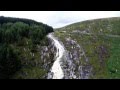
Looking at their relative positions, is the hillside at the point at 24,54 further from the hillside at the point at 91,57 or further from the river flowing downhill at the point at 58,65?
the hillside at the point at 91,57


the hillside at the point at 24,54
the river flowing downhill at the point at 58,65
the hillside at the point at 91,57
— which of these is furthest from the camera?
the hillside at the point at 91,57

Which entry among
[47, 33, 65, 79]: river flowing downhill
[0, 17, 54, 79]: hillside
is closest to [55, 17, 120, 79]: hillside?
[47, 33, 65, 79]: river flowing downhill

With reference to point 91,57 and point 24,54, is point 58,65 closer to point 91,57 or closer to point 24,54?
point 91,57

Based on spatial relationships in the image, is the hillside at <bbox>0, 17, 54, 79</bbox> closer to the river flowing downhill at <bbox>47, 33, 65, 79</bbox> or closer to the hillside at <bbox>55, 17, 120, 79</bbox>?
the river flowing downhill at <bbox>47, 33, 65, 79</bbox>

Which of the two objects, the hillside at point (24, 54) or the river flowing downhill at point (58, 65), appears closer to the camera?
the river flowing downhill at point (58, 65)

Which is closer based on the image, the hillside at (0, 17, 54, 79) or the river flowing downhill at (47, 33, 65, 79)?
the river flowing downhill at (47, 33, 65, 79)

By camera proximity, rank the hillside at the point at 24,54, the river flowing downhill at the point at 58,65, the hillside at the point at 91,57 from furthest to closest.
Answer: the hillside at the point at 91,57
the hillside at the point at 24,54
the river flowing downhill at the point at 58,65

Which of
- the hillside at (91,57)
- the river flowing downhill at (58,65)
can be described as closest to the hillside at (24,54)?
the river flowing downhill at (58,65)
